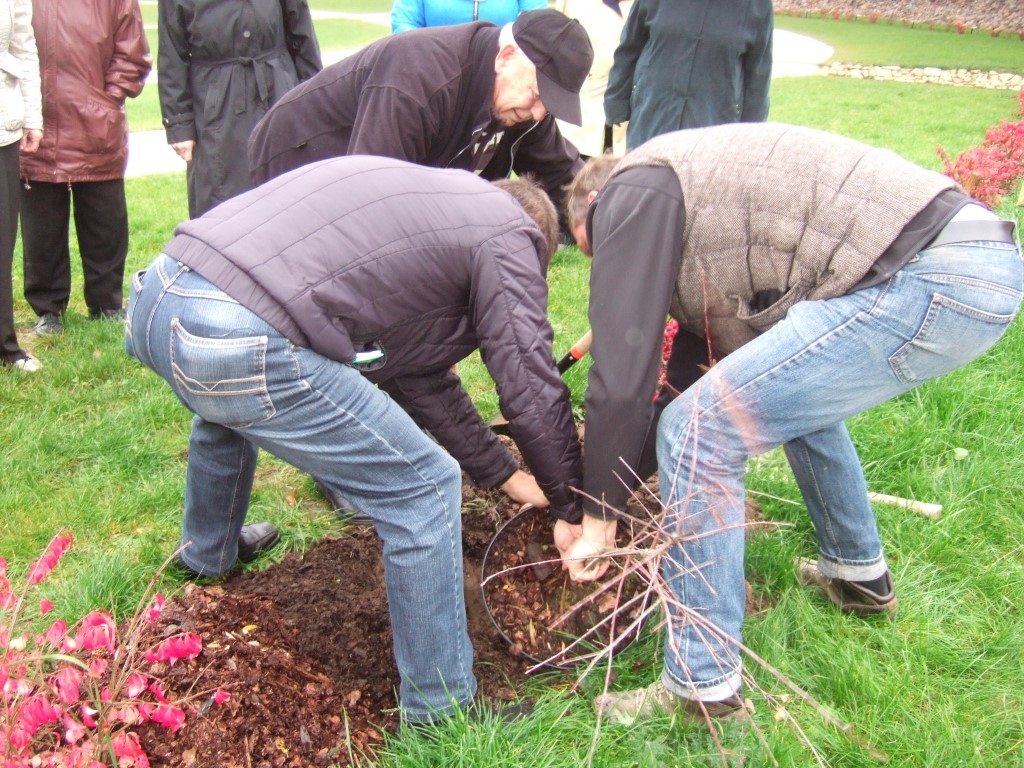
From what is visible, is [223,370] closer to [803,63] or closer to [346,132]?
[346,132]

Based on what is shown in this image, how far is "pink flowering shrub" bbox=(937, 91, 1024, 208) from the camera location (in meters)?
6.35

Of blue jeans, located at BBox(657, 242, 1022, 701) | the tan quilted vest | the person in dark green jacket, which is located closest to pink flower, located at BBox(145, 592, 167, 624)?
blue jeans, located at BBox(657, 242, 1022, 701)

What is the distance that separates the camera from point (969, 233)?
6.87ft

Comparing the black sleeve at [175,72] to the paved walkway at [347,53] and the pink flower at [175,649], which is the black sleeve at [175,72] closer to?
the paved walkway at [347,53]

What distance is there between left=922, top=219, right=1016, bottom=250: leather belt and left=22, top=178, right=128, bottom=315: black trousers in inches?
167

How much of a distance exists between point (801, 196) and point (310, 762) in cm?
181

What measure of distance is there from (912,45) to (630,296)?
2628 cm

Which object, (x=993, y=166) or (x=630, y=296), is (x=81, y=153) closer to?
(x=630, y=296)

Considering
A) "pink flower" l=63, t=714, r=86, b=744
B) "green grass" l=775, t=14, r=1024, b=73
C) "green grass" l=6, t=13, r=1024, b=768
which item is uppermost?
"pink flower" l=63, t=714, r=86, b=744

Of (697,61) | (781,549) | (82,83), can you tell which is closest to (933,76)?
(697,61)

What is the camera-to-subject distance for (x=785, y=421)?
86.4 inches

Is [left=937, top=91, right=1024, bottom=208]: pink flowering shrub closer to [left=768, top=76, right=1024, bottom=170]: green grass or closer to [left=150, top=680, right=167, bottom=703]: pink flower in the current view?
[left=768, top=76, right=1024, bottom=170]: green grass

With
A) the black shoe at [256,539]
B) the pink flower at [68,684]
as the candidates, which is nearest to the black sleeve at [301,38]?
the black shoe at [256,539]

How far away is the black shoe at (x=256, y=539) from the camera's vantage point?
3.02 metres
